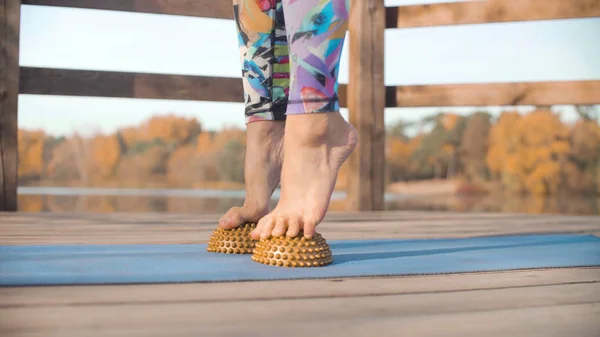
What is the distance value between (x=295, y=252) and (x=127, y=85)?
1747mm

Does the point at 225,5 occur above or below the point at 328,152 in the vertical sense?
above

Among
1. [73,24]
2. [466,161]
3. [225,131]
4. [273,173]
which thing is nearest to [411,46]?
[466,161]

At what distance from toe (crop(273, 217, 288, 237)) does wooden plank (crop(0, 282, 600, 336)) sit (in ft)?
1.03

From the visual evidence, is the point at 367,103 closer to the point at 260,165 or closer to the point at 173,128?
the point at 260,165

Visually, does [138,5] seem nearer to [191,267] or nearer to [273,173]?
[273,173]

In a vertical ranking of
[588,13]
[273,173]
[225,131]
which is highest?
[225,131]

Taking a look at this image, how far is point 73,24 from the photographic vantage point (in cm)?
2431

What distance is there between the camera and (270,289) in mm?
775

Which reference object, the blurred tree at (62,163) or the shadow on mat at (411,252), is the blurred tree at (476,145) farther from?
the shadow on mat at (411,252)

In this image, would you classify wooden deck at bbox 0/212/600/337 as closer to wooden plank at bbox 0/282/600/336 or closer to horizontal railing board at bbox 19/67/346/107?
wooden plank at bbox 0/282/600/336

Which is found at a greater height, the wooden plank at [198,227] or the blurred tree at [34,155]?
the blurred tree at [34,155]

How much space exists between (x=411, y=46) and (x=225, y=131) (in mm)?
9538

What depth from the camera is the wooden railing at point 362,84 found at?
2400 millimetres

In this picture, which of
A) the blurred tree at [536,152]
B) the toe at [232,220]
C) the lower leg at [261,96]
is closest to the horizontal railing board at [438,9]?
the lower leg at [261,96]
